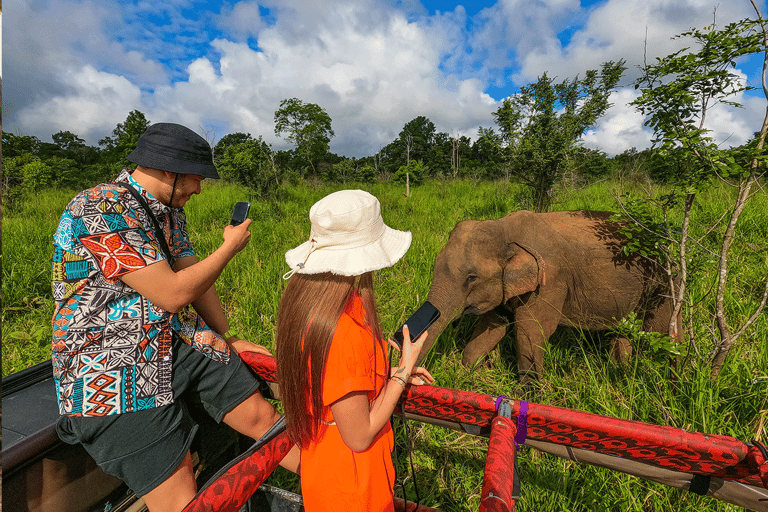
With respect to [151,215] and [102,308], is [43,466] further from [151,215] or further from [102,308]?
[151,215]

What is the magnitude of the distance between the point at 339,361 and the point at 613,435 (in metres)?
1.14

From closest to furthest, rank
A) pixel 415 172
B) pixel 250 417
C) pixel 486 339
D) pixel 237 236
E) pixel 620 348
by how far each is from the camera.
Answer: pixel 237 236
pixel 250 417
pixel 620 348
pixel 486 339
pixel 415 172

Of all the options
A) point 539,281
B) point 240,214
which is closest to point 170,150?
point 240,214

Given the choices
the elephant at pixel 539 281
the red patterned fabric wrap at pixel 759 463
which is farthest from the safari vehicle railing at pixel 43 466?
the elephant at pixel 539 281

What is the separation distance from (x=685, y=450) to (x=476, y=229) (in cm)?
227

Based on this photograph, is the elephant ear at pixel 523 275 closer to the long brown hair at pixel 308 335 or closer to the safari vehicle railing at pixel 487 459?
the safari vehicle railing at pixel 487 459

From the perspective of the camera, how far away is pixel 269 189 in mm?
9102

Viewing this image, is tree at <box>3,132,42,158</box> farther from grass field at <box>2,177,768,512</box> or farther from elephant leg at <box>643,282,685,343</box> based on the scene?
elephant leg at <box>643,282,685,343</box>

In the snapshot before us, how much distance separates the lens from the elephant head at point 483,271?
3.33 meters

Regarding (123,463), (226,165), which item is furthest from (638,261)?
(226,165)

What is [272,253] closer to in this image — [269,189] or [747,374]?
[269,189]

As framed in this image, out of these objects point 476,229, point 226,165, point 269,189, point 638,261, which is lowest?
point 638,261

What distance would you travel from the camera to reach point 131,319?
1624mm

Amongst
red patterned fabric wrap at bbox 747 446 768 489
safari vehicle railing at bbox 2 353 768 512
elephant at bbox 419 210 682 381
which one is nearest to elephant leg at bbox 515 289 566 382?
elephant at bbox 419 210 682 381
